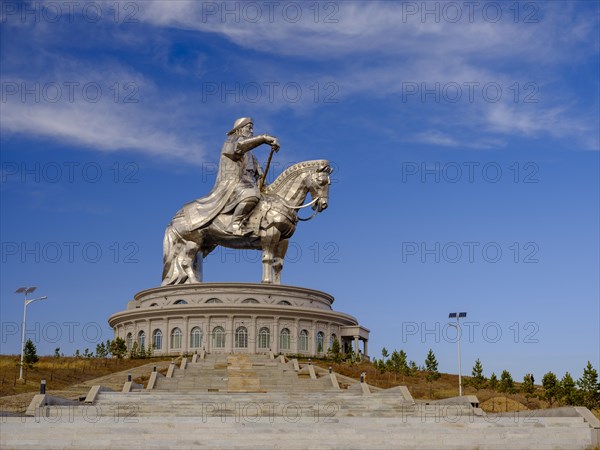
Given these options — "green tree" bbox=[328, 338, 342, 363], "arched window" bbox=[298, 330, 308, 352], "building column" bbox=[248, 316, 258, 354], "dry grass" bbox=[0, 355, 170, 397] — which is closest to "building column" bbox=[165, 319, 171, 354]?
"dry grass" bbox=[0, 355, 170, 397]

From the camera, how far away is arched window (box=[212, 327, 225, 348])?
161ft

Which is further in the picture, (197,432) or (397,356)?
(397,356)

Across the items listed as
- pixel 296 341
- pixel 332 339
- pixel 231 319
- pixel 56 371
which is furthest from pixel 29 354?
pixel 332 339

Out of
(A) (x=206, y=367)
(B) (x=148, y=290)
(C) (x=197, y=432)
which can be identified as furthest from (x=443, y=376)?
(C) (x=197, y=432)

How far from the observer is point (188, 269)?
49.6 m

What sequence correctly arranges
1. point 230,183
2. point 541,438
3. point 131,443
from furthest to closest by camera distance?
point 230,183, point 541,438, point 131,443

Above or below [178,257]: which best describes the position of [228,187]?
above

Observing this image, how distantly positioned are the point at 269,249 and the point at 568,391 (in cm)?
2047

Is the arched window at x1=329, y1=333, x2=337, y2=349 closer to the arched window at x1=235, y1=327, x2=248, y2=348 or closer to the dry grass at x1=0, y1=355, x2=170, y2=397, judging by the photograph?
the arched window at x1=235, y1=327, x2=248, y2=348

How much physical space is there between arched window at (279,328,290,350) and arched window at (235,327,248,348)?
2134 mm

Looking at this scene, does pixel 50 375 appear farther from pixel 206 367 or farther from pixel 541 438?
pixel 541 438

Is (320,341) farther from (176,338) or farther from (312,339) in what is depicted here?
(176,338)

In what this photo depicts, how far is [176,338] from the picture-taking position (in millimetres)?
50062

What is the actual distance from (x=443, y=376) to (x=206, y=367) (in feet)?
49.6
